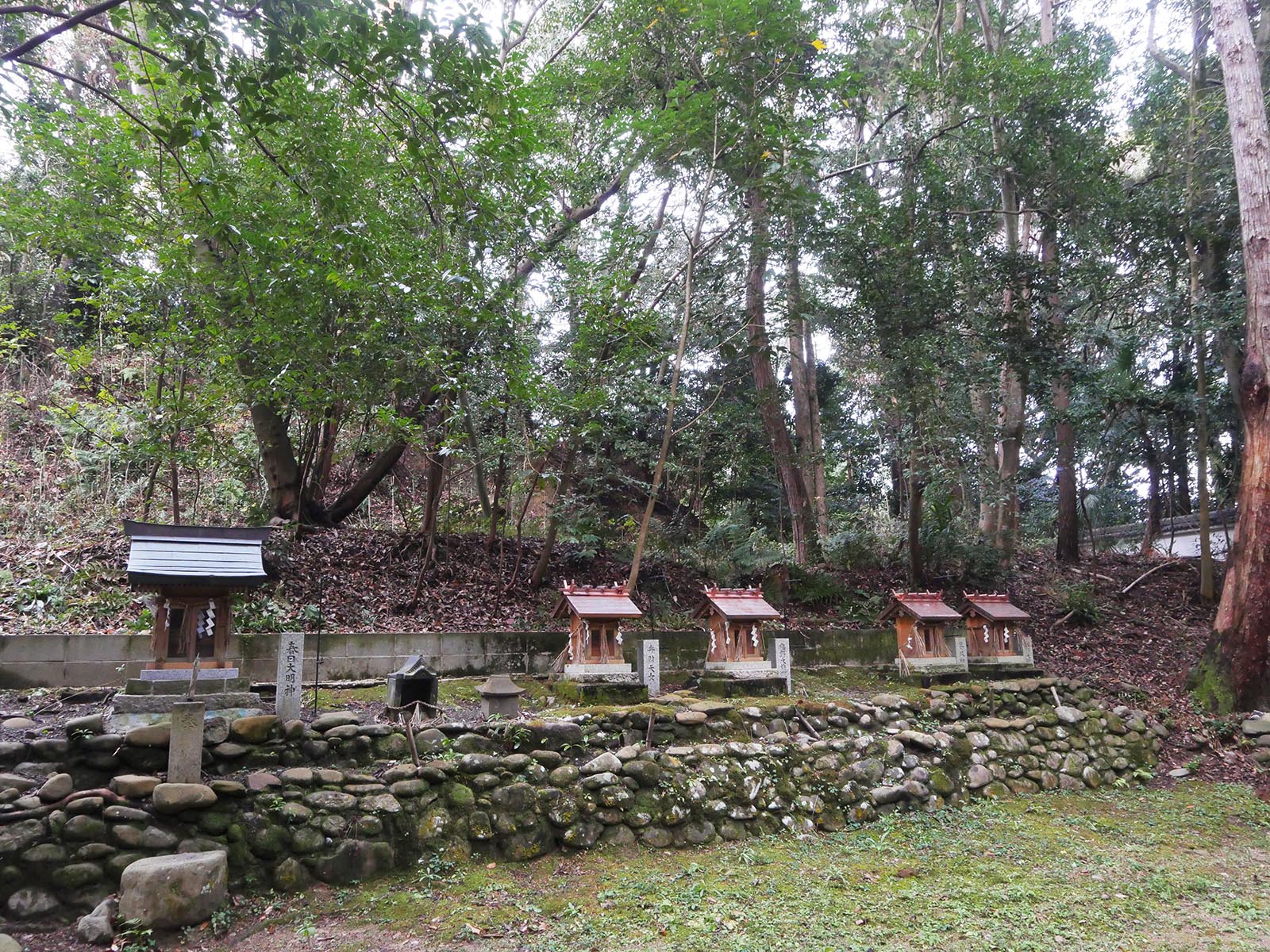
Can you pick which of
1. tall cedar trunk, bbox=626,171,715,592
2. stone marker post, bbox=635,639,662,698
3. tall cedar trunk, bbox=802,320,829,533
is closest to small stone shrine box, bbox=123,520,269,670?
stone marker post, bbox=635,639,662,698

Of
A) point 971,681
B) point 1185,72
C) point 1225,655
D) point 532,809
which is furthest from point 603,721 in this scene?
point 1185,72

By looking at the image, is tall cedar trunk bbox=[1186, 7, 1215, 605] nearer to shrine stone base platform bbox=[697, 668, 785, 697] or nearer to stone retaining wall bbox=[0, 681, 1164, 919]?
stone retaining wall bbox=[0, 681, 1164, 919]

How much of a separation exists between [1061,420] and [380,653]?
12.0m

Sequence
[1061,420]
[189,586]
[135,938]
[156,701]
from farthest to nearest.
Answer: [1061,420] → [189,586] → [156,701] → [135,938]

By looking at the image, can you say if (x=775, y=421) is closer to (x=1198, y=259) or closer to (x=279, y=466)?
(x=1198, y=259)

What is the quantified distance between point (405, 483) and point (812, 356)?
361 inches

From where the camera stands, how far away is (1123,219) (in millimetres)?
12758

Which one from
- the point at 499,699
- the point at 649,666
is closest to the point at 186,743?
the point at 499,699

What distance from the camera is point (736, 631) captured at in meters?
9.33

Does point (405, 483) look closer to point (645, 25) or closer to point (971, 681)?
point (645, 25)

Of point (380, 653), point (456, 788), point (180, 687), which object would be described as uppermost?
point (180, 687)

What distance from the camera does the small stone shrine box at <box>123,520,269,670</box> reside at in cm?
587

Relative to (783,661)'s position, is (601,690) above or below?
below

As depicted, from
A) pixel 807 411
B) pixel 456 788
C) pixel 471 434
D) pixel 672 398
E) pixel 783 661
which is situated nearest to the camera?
pixel 456 788
